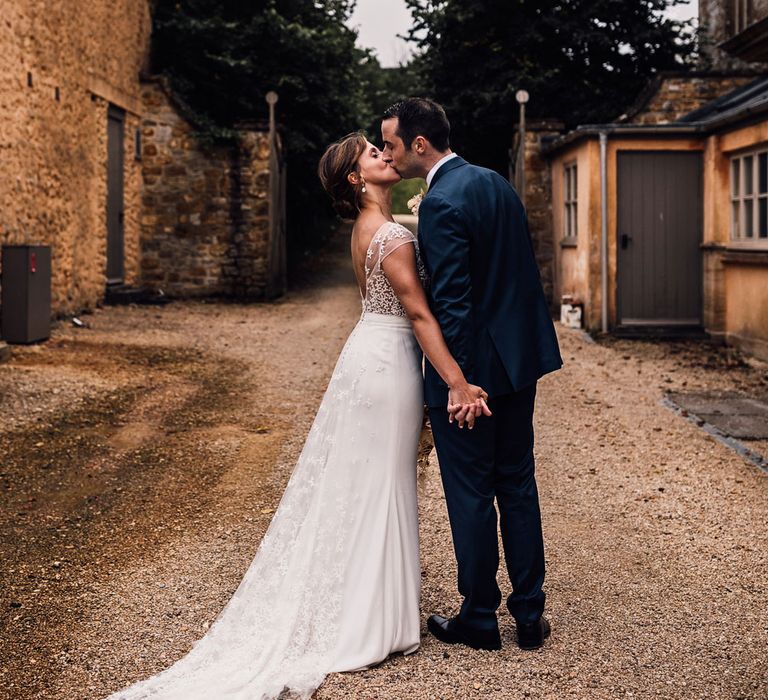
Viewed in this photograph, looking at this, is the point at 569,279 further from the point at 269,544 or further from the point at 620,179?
the point at 269,544

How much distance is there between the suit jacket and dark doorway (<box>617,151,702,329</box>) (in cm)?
1023

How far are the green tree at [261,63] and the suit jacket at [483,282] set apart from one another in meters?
13.9

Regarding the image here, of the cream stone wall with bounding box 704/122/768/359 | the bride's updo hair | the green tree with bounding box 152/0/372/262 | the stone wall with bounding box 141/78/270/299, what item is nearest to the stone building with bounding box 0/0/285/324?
the stone wall with bounding box 141/78/270/299

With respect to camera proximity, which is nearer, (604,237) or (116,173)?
(604,237)

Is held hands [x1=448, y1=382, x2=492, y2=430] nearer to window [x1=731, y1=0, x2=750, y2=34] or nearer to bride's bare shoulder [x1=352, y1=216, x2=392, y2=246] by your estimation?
bride's bare shoulder [x1=352, y1=216, x2=392, y2=246]

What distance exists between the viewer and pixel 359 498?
3.49 meters

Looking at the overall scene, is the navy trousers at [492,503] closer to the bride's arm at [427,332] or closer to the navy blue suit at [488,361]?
the navy blue suit at [488,361]

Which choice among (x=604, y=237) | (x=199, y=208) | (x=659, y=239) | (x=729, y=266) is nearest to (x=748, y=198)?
(x=729, y=266)

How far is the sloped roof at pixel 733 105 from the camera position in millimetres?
11586

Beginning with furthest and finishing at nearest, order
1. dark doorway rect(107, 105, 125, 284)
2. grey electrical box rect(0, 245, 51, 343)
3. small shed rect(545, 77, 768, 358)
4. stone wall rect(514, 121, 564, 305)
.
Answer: stone wall rect(514, 121, 564, 305)
dark doorway rect(107, 105, 125, 284)
small shed rect(545, 77, 768, 358)
grey electrical box rect(0, 245, 51, 343)

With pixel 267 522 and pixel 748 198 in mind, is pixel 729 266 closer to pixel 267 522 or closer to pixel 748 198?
pixel 748 198

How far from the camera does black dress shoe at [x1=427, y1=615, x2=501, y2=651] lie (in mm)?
3496

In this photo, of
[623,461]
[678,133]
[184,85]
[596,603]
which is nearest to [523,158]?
[678,133]

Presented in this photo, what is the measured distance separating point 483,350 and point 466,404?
21cm
